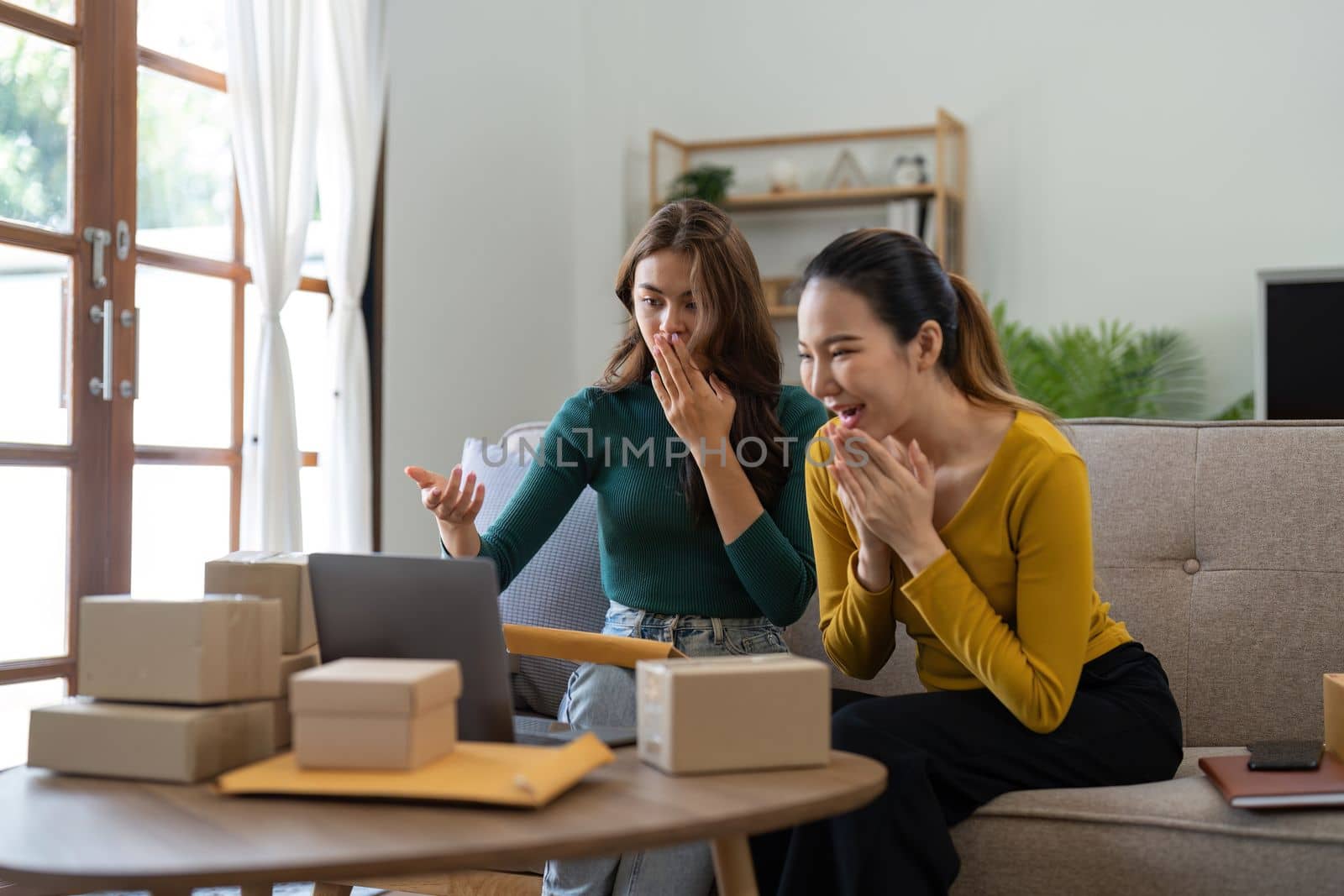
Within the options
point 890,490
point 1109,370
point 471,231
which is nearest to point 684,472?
point 890,490

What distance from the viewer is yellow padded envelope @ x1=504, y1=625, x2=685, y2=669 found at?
1416 mm

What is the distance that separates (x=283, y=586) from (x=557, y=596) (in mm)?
945

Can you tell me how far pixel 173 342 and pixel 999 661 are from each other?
2.41 m

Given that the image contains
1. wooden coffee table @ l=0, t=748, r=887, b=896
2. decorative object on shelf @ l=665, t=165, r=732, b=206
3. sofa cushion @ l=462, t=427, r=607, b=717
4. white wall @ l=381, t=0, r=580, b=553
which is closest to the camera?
wooden coffee table @ l=0, t=748, r=887, b=896

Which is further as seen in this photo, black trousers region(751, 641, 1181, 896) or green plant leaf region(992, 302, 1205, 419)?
green plant leaf region(992, 302, 1205, 419)

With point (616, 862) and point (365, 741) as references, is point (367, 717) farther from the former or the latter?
point (616, 862)

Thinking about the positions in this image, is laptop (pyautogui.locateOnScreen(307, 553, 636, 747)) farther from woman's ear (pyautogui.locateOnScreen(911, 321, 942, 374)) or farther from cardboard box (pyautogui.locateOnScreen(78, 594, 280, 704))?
woman's ear (pyautogui.locateOnScreen(911, 321, 942, 374))

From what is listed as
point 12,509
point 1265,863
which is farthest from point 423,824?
point 12,509

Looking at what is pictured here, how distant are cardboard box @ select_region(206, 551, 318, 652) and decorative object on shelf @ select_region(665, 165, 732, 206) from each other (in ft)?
11.7

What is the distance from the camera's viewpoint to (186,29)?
3.09 metres

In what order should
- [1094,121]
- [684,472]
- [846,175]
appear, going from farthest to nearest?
1. [846,175]
2. [1094,121]
3. [684,472]

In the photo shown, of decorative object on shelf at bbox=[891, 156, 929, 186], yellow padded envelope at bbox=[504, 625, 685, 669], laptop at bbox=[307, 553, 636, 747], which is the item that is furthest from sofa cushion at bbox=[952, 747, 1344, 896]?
decorative object on shelf at bbox=[891, 156, 929, 186]

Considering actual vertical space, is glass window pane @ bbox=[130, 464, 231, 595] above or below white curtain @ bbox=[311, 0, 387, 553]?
below

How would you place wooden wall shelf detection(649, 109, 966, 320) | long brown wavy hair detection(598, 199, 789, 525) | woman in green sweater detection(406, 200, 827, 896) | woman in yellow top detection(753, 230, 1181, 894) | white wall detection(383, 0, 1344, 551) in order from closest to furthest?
woman in yellow top detection(753, 230, 1181, 894) → woman in green sweater detection(406, 200, 827, 896) → long brown wavy hair detection(598, 199, 789, 525) → white wall detection(383, 0, 1344, 551) → wooden wall shelf detection(649, 109, 966, 320)
